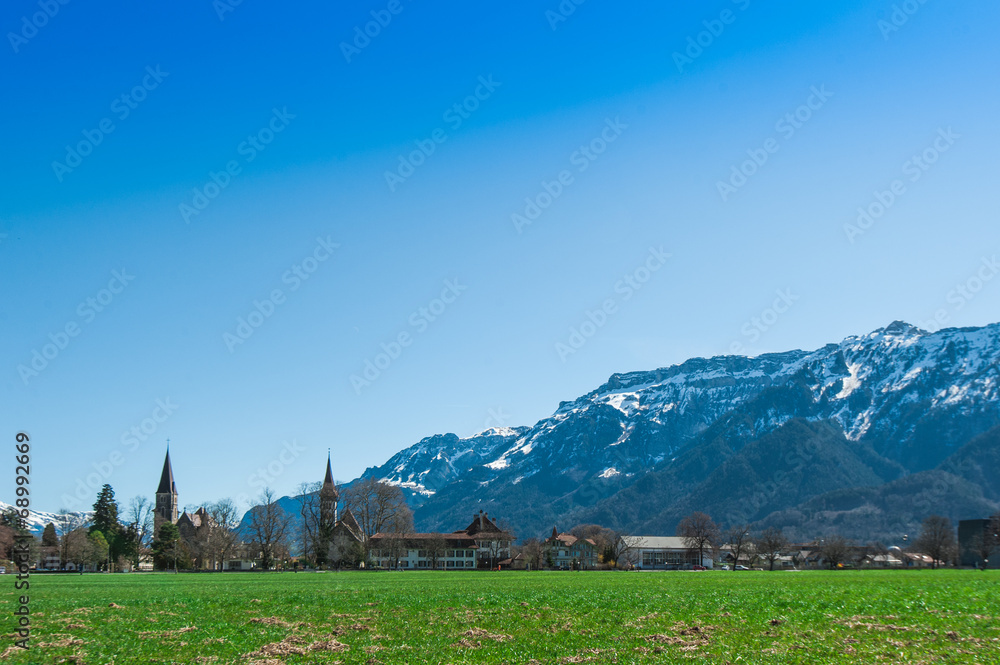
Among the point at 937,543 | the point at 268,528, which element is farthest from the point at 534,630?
the point at 937,543

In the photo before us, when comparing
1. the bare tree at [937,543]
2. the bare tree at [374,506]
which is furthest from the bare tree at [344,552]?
the bare tree at [937,543]

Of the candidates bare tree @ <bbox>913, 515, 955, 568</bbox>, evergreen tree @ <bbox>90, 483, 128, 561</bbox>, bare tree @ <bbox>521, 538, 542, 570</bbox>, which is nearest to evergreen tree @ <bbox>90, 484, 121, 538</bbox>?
evergreen tree @ <bbox>90, 483, 128, 561</bbox>

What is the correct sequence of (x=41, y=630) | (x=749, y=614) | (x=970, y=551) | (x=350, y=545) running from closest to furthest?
(x=41, y=630)
(x=749, y=614)
(x=350, y=545)
(x=970, y=551)

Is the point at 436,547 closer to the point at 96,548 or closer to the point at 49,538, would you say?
the point at 96,548

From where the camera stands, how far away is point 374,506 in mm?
147625

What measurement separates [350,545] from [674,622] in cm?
A: 11875

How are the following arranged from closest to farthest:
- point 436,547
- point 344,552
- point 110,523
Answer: point 344,552
point 110,523
point 436,547

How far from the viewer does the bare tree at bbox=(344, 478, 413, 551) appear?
14425 centimetres

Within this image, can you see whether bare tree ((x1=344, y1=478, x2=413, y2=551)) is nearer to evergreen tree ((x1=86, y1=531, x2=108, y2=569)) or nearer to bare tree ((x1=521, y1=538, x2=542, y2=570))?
bare tree ((x1=521, y1=538, x2=542, y2=570))

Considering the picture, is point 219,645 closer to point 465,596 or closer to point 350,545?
point 465,596

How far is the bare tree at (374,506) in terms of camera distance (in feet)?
473

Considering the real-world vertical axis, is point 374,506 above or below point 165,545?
above

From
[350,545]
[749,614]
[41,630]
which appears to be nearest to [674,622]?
[749,614]

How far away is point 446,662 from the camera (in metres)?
22.6
